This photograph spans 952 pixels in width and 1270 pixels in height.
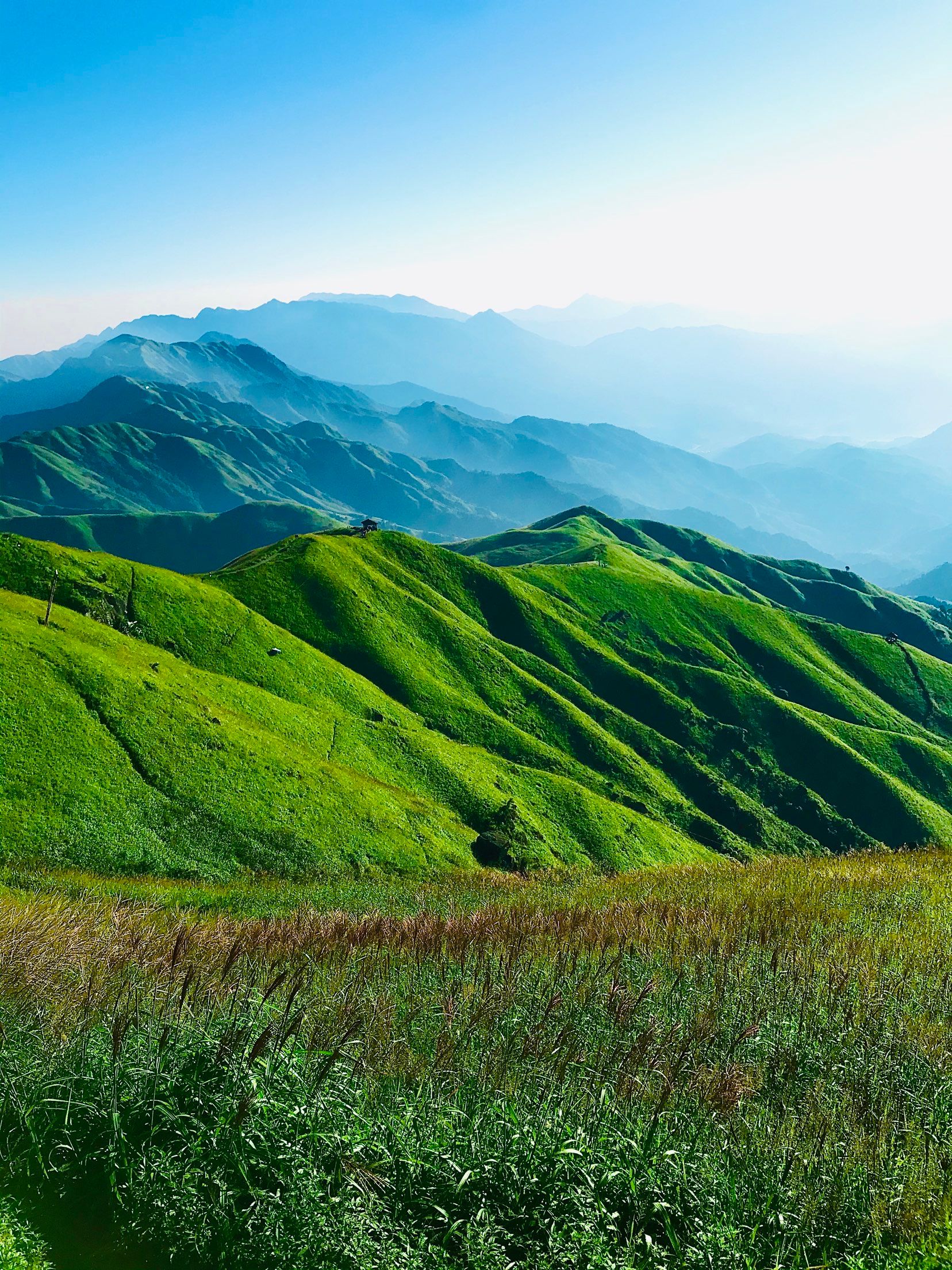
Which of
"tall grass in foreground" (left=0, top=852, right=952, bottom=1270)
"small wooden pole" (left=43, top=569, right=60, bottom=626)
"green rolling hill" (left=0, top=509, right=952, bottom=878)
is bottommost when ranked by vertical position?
"green rolling hill" (left=0, top=509, right=952, bottom=878)

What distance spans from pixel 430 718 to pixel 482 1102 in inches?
2551

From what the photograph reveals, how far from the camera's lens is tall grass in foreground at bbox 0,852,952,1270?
19.5 ft

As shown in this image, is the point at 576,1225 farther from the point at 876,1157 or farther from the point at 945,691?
the point at 945,691

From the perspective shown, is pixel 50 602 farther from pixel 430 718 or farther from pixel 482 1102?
pixel 482 1102

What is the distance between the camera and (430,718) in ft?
235

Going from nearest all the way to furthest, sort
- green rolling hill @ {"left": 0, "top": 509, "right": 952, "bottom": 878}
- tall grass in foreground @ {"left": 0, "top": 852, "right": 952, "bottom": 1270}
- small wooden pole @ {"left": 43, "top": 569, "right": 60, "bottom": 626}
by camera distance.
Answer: tall grass in foreground @ {"left": 0, "top": 852, "right": 952, "bottom": 1270}
green rolling hill @ {"left": 0, "top": 509, "right": 952, "bottom": 878}
small wooden pole @ {"left": 43, "top": 569, "right": 60, "bottom": 626}

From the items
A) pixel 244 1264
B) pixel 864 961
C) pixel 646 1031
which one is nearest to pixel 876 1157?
pixel 646 1031

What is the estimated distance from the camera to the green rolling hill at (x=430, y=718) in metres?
42.8

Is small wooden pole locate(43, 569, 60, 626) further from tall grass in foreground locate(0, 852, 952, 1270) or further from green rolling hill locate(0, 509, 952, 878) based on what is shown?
tall grass in foreground locate(0, 852, 952, 1270)

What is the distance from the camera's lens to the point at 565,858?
194 feet

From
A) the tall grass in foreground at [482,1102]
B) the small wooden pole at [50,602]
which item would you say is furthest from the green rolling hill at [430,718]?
the tall grass in foreground at [482,1102]

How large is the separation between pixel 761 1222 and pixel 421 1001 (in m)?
4.56

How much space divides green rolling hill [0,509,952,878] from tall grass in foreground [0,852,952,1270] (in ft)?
105

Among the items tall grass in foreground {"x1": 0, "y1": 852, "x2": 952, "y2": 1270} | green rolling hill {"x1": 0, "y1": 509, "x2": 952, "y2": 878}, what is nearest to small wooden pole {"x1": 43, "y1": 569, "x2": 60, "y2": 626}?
green rolling hill {"x1": 0, "y1": 509, "x2": 952, "y2": 878}
